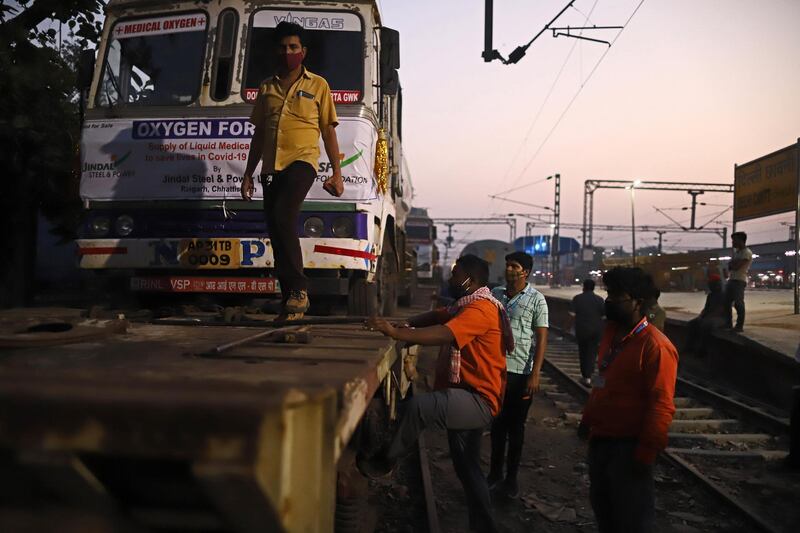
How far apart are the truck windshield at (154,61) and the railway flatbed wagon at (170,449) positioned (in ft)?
13.9

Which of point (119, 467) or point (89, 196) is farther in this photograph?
point (89, 196)

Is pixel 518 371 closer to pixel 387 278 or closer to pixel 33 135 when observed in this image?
pixel 387 278

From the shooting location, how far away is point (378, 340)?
264 cm

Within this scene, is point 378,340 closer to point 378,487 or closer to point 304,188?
point 304,188

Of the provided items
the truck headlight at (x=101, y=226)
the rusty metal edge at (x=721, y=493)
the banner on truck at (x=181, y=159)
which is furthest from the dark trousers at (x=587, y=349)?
A: the truck headlight at (x=101, y=226)

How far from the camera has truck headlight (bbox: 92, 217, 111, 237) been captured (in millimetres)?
4746

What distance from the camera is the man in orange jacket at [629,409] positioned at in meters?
2.72

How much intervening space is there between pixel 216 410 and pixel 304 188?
2437 millimetres

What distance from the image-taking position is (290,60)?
134 inches

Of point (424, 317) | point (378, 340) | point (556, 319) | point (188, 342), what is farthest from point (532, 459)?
point (556, 319)

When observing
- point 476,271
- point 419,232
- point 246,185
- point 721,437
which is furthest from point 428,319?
point 419,232

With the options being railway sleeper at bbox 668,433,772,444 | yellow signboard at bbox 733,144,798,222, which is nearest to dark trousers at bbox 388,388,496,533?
railway sleeper at bbox 668,433,772,444

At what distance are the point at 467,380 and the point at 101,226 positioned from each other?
3.24 meters

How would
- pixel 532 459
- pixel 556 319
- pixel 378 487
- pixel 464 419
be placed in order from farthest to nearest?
pixel 556 319 < pixel 532 459 < pixel 378 487 < pixel 464 419
